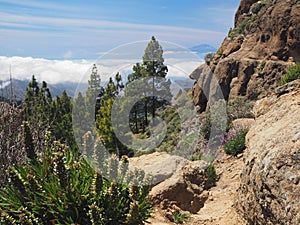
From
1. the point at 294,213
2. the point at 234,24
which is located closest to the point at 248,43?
the point at 234,24

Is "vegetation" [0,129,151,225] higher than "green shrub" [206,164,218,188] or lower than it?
higher

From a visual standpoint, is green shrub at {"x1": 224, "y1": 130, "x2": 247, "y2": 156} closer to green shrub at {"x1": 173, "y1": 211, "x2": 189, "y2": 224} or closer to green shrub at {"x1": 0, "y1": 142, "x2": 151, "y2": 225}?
green shrub at {"x1": 173, "y1": 211, "x2": 189, "y2": 224}

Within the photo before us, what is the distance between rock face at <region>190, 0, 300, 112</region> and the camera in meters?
17.7

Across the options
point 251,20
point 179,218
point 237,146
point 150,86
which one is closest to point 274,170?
point 179,218

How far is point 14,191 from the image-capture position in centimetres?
366

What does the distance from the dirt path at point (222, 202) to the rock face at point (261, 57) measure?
319 inches

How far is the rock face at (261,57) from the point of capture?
17.7m

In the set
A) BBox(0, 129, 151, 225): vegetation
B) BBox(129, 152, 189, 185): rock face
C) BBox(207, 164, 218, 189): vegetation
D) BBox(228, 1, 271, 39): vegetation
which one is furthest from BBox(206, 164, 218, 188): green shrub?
BBox(228, 1, 271, 39): vegetation

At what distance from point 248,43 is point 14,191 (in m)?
20.4

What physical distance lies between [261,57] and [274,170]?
17261mm

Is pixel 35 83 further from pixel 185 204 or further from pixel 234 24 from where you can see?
pixel 185 204

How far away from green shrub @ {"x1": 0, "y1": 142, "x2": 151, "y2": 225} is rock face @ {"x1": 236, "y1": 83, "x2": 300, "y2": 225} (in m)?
1.34

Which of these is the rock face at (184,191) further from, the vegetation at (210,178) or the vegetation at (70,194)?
the vegetation at (70,194)

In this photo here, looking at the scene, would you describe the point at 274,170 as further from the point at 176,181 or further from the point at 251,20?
the point at 251,20
